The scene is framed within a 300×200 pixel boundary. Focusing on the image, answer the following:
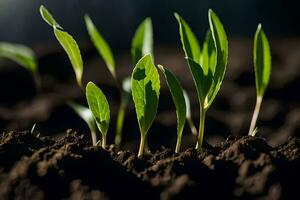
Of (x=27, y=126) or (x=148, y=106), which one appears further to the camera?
(x=27, y=126)

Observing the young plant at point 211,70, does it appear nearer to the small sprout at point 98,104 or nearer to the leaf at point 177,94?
the leaf at point 177,94

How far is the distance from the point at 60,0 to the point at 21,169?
2.98 m

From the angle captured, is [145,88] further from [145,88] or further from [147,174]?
[147,174]

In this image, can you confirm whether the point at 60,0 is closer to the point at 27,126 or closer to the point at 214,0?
the point at 214,0

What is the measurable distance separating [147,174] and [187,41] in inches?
16.2

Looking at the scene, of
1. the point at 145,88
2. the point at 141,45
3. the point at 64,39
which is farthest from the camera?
the point at 141,45

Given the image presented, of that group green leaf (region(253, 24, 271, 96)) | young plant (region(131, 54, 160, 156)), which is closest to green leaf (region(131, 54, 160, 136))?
young plant (region(131, 54, 160, 156))

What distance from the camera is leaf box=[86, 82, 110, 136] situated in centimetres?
134

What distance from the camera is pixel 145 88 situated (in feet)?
4.33

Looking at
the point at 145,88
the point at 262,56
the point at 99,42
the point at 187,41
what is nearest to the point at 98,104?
the point at 145,88

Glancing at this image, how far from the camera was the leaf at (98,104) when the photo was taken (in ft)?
4.40

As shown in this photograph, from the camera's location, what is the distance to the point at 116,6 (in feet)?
13.2

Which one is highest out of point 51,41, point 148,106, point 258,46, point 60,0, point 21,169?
point 60,0

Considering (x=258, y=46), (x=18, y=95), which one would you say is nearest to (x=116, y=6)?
(x=18, y=95)
